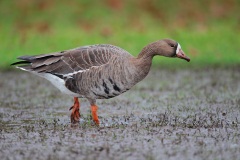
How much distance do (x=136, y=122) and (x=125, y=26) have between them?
32.4ft

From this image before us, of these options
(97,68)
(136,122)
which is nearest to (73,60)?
(97,68)

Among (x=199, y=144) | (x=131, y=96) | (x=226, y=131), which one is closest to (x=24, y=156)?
(x=199, y=144)

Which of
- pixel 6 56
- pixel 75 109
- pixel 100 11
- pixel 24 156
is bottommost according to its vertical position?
pixel 24 156

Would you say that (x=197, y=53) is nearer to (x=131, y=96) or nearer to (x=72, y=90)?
(x=131, y=96)

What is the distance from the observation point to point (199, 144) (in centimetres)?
860

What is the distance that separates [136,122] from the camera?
1041 centimetres

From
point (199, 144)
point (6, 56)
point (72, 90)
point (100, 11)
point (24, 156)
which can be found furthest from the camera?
point (100, 11)

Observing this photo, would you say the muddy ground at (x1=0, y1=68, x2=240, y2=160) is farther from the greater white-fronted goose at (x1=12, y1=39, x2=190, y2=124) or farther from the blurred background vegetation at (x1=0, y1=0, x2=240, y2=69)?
the blurred background vegetation at (x1=0, y1=0, x2=240, y2=69)

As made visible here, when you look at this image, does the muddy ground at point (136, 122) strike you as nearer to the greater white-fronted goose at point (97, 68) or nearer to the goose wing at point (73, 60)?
the greater white-fronted goose at point (97, 68)

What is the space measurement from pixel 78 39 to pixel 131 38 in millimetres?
1688

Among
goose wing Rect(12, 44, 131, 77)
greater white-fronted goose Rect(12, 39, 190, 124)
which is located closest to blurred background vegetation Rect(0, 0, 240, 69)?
goose wing Rect(12, 44, 131, 77)

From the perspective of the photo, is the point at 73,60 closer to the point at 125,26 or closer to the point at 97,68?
the point at 97,68

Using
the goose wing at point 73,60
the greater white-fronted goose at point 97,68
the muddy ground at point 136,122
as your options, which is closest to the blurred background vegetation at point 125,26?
the muddy ground at point 136,122

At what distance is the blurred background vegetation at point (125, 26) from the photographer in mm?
18031
